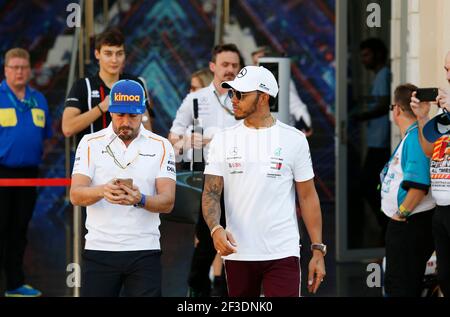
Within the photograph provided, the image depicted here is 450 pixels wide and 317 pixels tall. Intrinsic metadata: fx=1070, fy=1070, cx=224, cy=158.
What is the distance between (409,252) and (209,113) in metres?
1.78

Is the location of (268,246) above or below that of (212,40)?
below

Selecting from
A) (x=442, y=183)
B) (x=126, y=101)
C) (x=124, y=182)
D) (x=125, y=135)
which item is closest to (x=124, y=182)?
(x=124, y=182)

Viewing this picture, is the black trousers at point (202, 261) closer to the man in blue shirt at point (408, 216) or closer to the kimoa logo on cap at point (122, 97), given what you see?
the man in blue shirt at point (408, 216)

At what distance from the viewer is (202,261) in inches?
308

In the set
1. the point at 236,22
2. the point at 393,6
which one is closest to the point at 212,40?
the point at 236,22

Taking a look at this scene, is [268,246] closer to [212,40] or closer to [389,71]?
[389,71]

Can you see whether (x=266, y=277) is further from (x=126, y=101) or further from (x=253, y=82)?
(x=126, y=101)

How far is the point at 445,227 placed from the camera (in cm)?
658

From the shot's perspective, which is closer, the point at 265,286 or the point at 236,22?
the point at 265,286

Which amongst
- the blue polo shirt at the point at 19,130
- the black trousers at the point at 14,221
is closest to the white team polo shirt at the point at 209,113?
the blue polo shirt at the point at 19,130

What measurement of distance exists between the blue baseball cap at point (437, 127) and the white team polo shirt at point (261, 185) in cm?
130

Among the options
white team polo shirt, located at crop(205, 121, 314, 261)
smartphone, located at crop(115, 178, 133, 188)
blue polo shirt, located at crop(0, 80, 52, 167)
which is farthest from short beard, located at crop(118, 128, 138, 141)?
blue polo shirt, located at crop(0, 80, 52, 167)

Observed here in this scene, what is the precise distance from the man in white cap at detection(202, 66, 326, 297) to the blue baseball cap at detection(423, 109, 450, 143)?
127 centimetres
